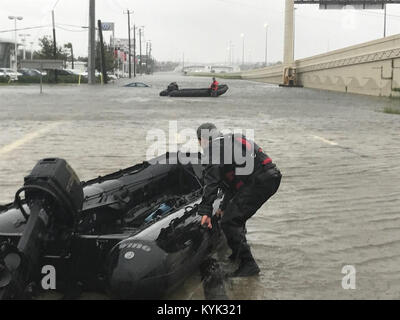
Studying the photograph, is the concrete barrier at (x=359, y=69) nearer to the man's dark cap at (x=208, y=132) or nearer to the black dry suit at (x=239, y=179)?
the black dry suit at (x=239, y=179)

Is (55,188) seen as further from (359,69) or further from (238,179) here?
(359,69)

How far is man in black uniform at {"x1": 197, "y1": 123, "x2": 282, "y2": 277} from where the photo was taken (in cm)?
505

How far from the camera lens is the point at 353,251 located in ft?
19.6

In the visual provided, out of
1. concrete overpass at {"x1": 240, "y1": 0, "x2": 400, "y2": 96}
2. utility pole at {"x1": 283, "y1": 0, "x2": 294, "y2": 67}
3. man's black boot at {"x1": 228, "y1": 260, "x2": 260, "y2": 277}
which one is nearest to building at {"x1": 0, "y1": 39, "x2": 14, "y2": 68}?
utility pole at {"x1": 283, "y1": 0, "x2": 294, "y2": 67}

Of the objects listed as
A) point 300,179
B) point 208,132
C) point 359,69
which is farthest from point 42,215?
point 359,69

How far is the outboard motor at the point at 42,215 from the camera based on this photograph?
14.0 feet

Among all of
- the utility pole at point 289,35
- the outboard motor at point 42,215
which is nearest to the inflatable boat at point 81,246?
the outboard motor at point 42,215

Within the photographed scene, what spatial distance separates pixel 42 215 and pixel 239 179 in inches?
71.7

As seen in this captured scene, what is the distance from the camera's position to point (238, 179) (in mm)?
5332

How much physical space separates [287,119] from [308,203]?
1371 cm

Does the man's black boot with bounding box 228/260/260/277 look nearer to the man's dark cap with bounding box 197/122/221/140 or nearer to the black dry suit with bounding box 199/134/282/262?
the black dry suit with bounding box 199/134/282/262

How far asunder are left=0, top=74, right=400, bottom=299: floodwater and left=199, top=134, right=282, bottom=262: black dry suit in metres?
0.48
